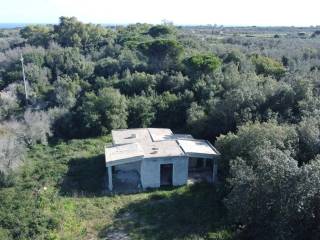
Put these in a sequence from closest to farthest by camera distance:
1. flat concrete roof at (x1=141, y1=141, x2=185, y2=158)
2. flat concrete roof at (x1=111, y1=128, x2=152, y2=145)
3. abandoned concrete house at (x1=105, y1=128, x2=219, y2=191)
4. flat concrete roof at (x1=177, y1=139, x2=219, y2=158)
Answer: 1. abandoned concrete house at (x1=105, y1=128, x2=219, y2=191)
2. flat concrete roof at (x1=141, y1=141, x2=185, y2=158)
3. flat concrete roof at (x1=177, y1=139, x2=219, y2=158)
4. flat concrete roof at (x1=111, y1=128, x2=152, y2=145)

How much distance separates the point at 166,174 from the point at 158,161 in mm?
2061

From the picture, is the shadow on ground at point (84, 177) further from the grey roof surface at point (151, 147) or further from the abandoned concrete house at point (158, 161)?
the grey roof surface at point (151, 147)

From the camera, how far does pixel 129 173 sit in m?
22.8

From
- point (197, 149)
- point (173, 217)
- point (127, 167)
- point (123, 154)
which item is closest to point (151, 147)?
point (123, 154)

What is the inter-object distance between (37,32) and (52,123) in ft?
124

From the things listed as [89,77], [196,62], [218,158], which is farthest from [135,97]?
[218,158]

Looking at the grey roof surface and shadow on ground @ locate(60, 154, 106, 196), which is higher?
the grey roof surface

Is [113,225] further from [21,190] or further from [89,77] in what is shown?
[89,77]

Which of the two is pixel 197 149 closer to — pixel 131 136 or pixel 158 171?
pixel 158 171

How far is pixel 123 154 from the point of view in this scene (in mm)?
20922

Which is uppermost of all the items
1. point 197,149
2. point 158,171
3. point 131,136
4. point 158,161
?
point 197,149

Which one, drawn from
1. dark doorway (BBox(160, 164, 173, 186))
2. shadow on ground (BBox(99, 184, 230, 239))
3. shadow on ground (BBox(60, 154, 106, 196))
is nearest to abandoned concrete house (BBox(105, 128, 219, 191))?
dark doorway (BBox(160, 164, 173, 186))

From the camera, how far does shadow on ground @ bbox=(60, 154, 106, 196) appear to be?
20203mm

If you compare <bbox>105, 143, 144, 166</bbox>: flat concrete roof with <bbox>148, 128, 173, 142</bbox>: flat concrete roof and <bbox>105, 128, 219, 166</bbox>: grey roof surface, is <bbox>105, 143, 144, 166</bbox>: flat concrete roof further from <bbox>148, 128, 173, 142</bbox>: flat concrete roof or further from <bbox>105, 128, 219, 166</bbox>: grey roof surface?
<bbox>148, 128, 173, 142</bbox>: flat concrete roof
